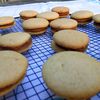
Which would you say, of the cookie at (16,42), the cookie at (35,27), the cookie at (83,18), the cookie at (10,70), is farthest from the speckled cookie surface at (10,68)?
the cookie at (83,18)

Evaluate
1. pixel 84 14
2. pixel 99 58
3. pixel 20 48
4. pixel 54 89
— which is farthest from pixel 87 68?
pixel 84 14

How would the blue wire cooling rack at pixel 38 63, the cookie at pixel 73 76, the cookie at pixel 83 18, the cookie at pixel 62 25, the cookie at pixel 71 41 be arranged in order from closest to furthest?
the cookie at pixel 73 76 → the blue wire cooling rack at pixel 38 63 → the cookie at pixel 71 41 → the cookie at pixel 62 25 → the cookie at pixel 83 18

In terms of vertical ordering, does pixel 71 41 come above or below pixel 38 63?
above

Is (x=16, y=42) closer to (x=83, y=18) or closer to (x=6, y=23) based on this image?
(x=6, y=23)

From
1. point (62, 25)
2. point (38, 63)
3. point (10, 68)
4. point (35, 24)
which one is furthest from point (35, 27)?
point (10, 68)

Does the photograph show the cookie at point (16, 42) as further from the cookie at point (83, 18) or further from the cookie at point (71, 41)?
the cookie at point (83, 18)

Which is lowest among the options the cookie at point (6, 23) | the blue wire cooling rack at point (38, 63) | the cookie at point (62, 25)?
the blue wire cooling rack at point (38, 63)

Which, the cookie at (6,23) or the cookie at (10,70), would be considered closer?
the cookie at (10,70)

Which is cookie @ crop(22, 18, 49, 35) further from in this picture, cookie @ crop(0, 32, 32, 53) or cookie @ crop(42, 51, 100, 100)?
cookie @ crop(42, 51, 100, 100)
